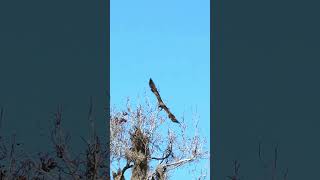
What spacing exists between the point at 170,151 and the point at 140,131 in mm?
1393
